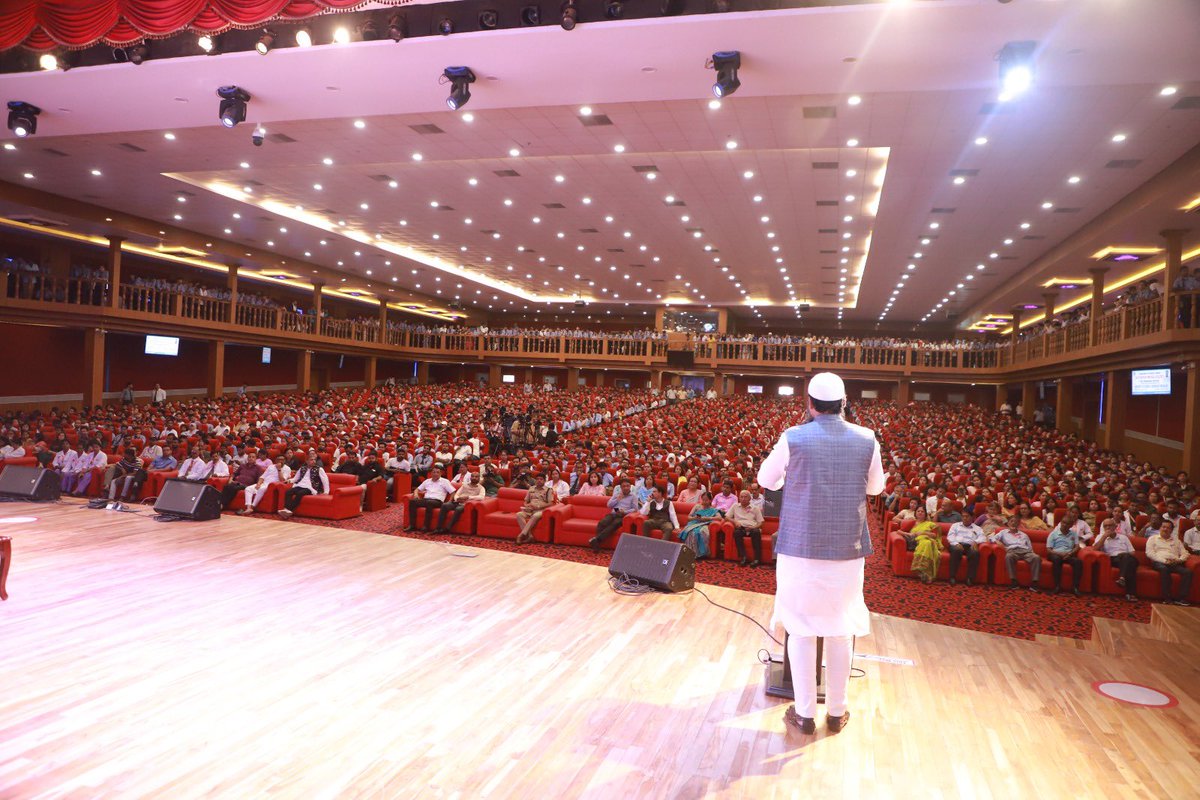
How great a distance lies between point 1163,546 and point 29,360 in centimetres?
2343

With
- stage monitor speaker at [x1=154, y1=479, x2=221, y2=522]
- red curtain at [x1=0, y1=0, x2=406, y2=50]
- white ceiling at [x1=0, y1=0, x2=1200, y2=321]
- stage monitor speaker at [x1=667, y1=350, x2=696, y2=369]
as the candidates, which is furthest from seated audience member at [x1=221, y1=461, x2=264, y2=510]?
stage monitor speaker at [x1=667, y1=350, x2=696, y2=369]

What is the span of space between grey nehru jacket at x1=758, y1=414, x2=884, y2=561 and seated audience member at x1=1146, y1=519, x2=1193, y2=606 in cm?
632

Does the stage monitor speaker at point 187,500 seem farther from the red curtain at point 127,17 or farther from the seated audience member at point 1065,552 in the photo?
the seated audience member at point 1065,552

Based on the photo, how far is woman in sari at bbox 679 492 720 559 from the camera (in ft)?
26.1

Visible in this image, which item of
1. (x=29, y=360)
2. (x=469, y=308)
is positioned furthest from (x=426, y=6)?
(x=469, y=308)

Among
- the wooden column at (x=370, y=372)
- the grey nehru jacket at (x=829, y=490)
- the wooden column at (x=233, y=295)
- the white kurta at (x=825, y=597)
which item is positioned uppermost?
the wooden column at (x=233, y=295)

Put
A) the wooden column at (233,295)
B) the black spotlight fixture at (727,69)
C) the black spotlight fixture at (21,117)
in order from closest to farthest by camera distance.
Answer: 1. the black spotlight fixture at (727,69)
2. the black spotlight fixture at (21,117)
3. the wooden column at (233,295)

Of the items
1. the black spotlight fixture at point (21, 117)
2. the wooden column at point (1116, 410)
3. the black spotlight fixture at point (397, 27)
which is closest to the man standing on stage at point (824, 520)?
the black spotlight fixture at point (397, 27)

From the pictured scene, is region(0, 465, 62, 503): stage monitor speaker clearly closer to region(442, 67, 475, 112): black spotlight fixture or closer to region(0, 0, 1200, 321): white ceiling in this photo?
region(0, 0, 1200, 321): white ceiling

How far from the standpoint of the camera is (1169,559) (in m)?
7.33

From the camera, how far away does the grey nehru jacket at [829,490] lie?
3.05m

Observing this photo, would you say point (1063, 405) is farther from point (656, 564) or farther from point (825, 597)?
point (825, 597)

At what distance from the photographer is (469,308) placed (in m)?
36.5

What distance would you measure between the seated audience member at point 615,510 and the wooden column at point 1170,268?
10121 mm
